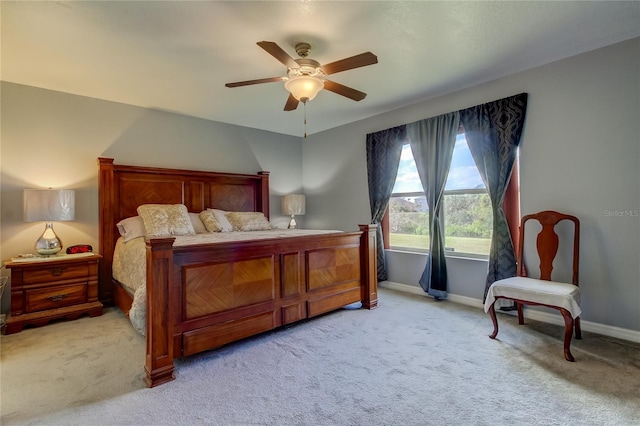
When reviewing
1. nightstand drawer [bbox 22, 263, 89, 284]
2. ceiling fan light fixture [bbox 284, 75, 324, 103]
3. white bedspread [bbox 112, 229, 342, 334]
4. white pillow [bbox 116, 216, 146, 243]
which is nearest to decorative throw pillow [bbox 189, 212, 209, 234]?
white pillow [bbox 116, 216, 146, 243]

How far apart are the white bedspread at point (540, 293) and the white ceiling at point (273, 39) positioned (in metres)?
2.03

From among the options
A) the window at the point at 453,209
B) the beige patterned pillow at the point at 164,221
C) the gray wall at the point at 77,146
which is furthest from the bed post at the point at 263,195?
the window at the point at 453,209

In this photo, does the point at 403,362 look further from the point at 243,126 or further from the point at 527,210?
the point at 243,126

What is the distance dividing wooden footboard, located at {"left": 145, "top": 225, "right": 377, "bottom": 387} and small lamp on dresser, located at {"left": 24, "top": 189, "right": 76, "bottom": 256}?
6.37ft

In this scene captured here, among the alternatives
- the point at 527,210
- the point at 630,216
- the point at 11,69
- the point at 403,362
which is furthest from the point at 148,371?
the point at 630,216

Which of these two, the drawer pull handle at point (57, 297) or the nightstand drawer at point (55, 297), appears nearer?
the nightstand drawer at point (55, 297)

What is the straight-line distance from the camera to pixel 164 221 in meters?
3.47

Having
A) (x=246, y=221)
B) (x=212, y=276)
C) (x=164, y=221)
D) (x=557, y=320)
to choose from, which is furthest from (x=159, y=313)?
(x=557, y=320)

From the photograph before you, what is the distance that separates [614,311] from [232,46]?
3.96 meters

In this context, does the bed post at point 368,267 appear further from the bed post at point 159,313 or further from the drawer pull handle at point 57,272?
the drawer pull handle at point 57,272

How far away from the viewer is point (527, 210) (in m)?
3.06

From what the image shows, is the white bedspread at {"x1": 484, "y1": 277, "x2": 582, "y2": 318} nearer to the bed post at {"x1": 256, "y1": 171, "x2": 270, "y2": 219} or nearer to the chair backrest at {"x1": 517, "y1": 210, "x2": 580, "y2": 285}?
the chair backrest at {"x1": 517, "y1": 210, "x2": 580, "y2": 285}

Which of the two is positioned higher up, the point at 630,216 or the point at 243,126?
the point at 243,126

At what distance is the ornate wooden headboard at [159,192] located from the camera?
362 centimetres
